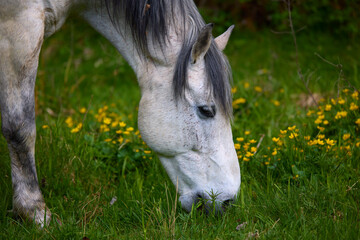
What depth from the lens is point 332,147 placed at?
3.38m

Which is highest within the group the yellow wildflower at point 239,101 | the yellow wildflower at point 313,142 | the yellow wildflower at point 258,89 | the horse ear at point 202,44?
the horse ear at point 202,44

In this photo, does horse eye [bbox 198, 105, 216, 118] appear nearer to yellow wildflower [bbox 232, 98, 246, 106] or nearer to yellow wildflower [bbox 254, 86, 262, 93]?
yellow wildflower [bbox 232, 98, 246, 106]

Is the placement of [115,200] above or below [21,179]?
below

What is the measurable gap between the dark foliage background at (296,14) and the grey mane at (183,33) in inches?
119

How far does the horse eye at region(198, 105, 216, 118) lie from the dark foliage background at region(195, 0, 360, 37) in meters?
3.21

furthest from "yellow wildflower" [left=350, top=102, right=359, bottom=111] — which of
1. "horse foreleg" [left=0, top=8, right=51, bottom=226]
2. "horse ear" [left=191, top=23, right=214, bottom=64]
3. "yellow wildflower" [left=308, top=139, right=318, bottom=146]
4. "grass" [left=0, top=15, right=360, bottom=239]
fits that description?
"horse foreleg" [left=0, top=8, right=51, bottom=226]

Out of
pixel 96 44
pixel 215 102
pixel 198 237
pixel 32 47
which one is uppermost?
pixel 32 47

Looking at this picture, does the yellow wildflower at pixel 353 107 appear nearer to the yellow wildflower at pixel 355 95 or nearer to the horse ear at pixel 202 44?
the yellow wildflower at pixel 355 95

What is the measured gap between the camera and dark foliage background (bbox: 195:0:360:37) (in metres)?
5.85

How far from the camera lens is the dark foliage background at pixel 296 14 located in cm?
585

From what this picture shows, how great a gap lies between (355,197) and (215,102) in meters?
1.12

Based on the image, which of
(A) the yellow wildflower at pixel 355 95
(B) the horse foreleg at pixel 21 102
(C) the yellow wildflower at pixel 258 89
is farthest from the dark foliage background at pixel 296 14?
(B) the horse foreleg at pixel 21 102

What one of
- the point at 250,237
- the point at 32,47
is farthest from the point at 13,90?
the point at 250,237

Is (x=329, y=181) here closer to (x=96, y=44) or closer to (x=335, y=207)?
(x=335, y=207)
